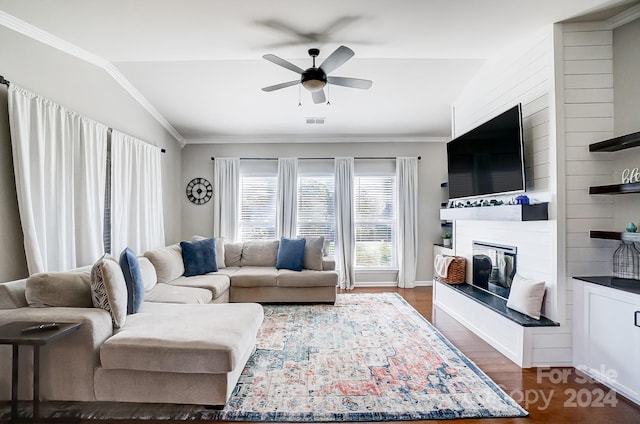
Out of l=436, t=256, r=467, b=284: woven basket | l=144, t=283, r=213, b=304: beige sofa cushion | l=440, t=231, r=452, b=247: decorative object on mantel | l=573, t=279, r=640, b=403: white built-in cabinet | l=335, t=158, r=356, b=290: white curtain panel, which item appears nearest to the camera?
l=573, t=279, r=640, b=403: white built-in cabinet

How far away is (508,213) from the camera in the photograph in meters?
2.94

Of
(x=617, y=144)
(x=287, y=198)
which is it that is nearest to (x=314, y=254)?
(x=287, y=198)

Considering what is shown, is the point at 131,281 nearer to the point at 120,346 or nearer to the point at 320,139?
the point at 120,346

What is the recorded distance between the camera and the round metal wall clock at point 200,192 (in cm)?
584

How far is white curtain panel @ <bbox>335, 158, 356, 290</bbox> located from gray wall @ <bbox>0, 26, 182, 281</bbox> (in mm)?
3062

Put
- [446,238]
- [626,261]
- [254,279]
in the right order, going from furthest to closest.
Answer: [446,238]
[254,279]
[626,261]

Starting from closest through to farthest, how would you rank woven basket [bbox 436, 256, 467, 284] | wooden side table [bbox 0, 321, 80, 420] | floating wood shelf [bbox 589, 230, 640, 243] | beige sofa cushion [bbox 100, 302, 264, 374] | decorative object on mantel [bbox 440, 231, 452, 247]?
1. wooden side table [bbox 0, 321, 80, 420]
2. beige sofa cushion [bbox 100, 302, 264, 374]
3. floating wood shelf [bbox 589, 230, 640, 243]
4. woven basket [bbox 436, 256, 467, 284]
5. decorative object on mantel [bbox 440, 231, 452, 247]

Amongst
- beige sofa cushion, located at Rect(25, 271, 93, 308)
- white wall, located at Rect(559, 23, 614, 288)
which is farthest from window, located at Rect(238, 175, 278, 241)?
white wall, located at Rect(559, 23, 614, 288)

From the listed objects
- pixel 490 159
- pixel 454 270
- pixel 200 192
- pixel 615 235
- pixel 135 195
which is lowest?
pixel 454 270

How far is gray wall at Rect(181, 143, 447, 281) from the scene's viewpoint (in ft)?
19.1

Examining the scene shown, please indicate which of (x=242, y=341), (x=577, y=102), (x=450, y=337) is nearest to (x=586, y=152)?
(x=577, y=102)

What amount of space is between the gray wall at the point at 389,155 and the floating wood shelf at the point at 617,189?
321 centimetres

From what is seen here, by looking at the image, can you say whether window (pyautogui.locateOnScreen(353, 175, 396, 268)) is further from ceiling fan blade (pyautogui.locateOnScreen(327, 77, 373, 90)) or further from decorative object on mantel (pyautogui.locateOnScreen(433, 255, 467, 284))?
ceiling fan blade (pyautogui.locateOnScreen(327, 77, 373, 90))

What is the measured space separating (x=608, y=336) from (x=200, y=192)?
5.66m
